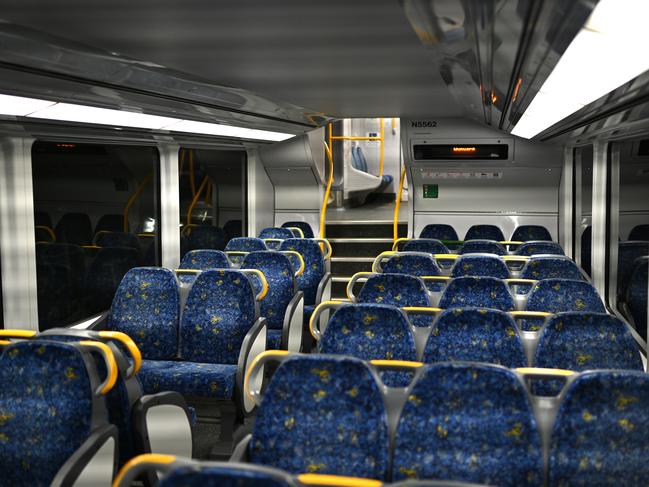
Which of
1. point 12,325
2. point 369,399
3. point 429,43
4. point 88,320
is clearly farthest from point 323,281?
point 369,399

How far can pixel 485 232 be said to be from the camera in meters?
10.4

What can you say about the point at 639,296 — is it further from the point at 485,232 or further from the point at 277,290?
the point at 485,232

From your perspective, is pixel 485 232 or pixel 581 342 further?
pixel 485 232

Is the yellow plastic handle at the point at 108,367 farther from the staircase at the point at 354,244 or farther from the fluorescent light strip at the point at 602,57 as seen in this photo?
the staircase at the point at 354,244

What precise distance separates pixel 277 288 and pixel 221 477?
4.96 m

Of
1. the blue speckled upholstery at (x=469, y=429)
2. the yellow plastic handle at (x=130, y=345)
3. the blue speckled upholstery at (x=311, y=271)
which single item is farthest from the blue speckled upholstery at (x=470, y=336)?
the blue speckled upholstery at (x=311, y=271)

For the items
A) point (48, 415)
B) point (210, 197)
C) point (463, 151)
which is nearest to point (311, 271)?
point (210, 197)

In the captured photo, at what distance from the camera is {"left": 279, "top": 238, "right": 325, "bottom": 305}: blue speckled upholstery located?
793 cm

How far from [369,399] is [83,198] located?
4314 mm

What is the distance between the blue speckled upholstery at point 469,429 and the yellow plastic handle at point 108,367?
1.33 m

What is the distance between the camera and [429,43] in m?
3.49

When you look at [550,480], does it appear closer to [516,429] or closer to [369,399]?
[516,429]

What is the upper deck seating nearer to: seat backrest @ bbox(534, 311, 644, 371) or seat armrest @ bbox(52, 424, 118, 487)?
seat armrest @ bbox(52, 424, 118, 487)

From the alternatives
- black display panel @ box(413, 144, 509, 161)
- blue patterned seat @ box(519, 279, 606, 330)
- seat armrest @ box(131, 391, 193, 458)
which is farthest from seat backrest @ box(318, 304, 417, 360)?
black display panel @ box(413, 144, 509, 161)
